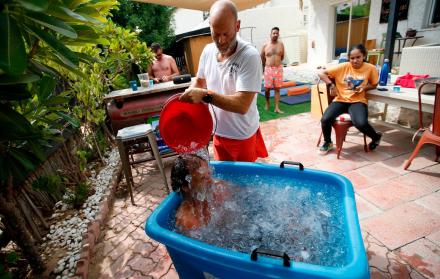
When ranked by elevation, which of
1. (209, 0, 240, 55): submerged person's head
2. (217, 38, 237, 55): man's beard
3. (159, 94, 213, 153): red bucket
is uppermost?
(209, 0, 240, 55): submerged person's head

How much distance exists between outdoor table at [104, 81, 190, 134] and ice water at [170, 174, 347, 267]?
3.29 meters

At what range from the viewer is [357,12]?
12.9 metres

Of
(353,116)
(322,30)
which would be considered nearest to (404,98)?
(353,116)

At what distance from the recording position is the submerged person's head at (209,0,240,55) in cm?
175

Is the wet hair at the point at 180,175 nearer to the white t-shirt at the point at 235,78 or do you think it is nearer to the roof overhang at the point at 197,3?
the white t-shirt at the point at 235,78

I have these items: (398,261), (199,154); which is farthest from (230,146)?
(398,261)

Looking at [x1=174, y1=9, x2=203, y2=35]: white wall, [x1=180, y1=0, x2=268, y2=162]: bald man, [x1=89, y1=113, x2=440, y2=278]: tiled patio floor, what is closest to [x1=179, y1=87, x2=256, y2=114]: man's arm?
[x1=180, y1=0, x2=268, y2=162]: bald man

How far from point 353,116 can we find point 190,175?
312 cm

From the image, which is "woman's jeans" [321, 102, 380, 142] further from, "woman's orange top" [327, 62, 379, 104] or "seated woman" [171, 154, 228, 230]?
"seated woman" [171, 154, 228, 230]

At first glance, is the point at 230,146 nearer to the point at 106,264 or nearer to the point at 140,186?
the point at 106,264

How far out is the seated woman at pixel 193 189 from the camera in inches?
69.4

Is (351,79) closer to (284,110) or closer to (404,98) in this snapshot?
(404,98)

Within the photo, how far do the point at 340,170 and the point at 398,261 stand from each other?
1.62 metres

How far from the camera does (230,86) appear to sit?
6.80 ft
